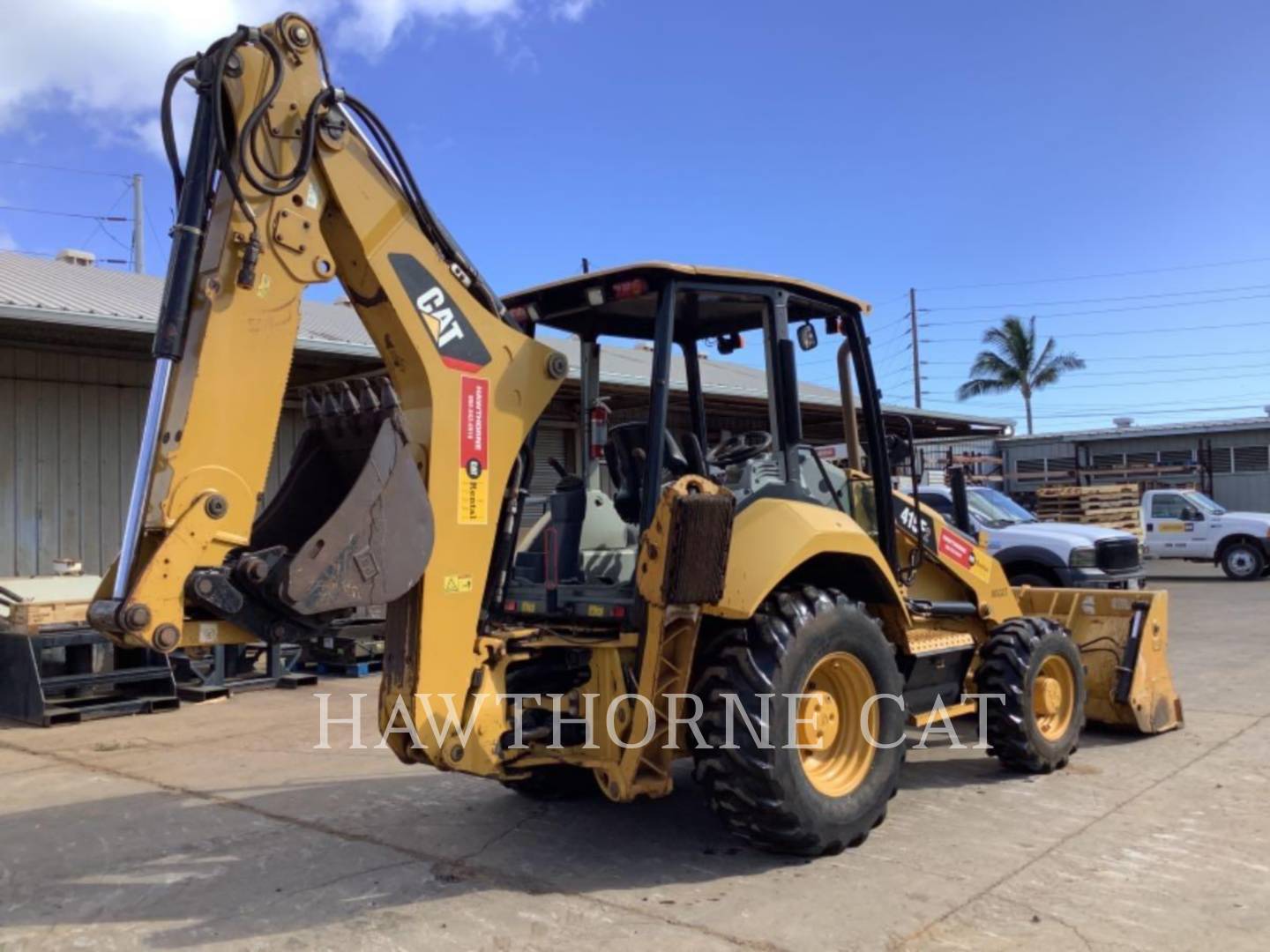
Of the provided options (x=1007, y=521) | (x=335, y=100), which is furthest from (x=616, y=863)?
(x=1007, y=521)

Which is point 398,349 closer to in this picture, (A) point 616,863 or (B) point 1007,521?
(A) point 616,863

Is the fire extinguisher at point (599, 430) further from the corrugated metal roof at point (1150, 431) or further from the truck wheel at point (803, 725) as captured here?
the corrugated metal roof at point (1150, 431)

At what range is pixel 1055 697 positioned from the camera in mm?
6832

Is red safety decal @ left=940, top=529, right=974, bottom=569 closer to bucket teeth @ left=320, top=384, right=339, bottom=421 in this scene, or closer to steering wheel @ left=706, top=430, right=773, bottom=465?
steering wheel @ left=706, top=430, right=773, bottom=465

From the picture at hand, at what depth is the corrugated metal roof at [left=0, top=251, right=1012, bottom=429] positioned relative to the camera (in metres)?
9.98

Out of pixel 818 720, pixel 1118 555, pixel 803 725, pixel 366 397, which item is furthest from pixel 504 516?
pixel 1118 555

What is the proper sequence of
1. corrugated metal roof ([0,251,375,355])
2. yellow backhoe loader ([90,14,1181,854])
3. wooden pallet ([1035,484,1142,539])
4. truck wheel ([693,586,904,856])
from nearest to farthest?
yellow backhoe loader ([90,14,1181,854]) → truck wheel ([693,586,904,856]) → corrugated metal roof ([0,251,375,355]) → wooden pallet ([1035,484,1142,539])

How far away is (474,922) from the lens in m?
4.34

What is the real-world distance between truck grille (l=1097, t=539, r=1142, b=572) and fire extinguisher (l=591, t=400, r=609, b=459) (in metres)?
9.74

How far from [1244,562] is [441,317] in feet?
72.5

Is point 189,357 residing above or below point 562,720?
above

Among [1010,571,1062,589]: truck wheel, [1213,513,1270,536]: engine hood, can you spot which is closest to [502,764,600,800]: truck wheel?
[1010,571,1062,589]: truck wheel

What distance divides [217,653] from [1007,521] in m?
9.95

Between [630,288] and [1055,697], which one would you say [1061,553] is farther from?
[630,288]
